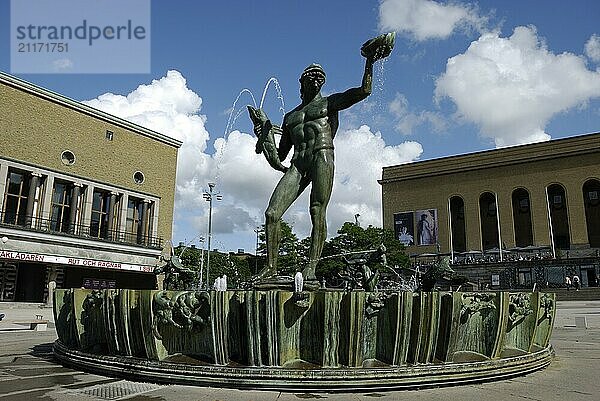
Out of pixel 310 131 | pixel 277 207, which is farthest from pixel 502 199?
pixel 277 207

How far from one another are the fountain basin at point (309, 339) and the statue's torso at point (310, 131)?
255 centimetres

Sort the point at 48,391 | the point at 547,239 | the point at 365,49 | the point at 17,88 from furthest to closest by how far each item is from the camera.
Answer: the point at 547,239 → the point at 17,88 → the point at 365,49 → the point at 48,391

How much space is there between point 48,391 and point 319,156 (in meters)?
4.63

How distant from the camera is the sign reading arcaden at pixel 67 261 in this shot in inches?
1223

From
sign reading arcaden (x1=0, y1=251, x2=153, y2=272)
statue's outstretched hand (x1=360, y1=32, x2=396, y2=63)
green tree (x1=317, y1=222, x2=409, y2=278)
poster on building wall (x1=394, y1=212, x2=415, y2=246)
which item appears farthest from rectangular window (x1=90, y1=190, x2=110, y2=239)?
poster on building wall (x1=394, y1=212, x2=415, y2=246)

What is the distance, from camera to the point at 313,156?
7.62m

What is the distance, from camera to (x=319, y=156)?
298 inches

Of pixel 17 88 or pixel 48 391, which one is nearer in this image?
pixel 48 391

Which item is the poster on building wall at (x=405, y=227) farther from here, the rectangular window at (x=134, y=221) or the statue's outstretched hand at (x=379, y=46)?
the statue's outstretched hand at (x=379, y=46)

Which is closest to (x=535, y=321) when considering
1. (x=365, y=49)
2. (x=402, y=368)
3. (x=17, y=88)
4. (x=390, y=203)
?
(x=402, y=368)

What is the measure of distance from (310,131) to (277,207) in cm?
130

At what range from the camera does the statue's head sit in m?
7.85

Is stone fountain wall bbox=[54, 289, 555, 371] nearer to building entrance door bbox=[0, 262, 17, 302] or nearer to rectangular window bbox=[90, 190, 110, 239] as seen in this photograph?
building entrance door bbox=[0, 262, 17, 302]

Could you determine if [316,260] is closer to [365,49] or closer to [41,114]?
[365,49]
